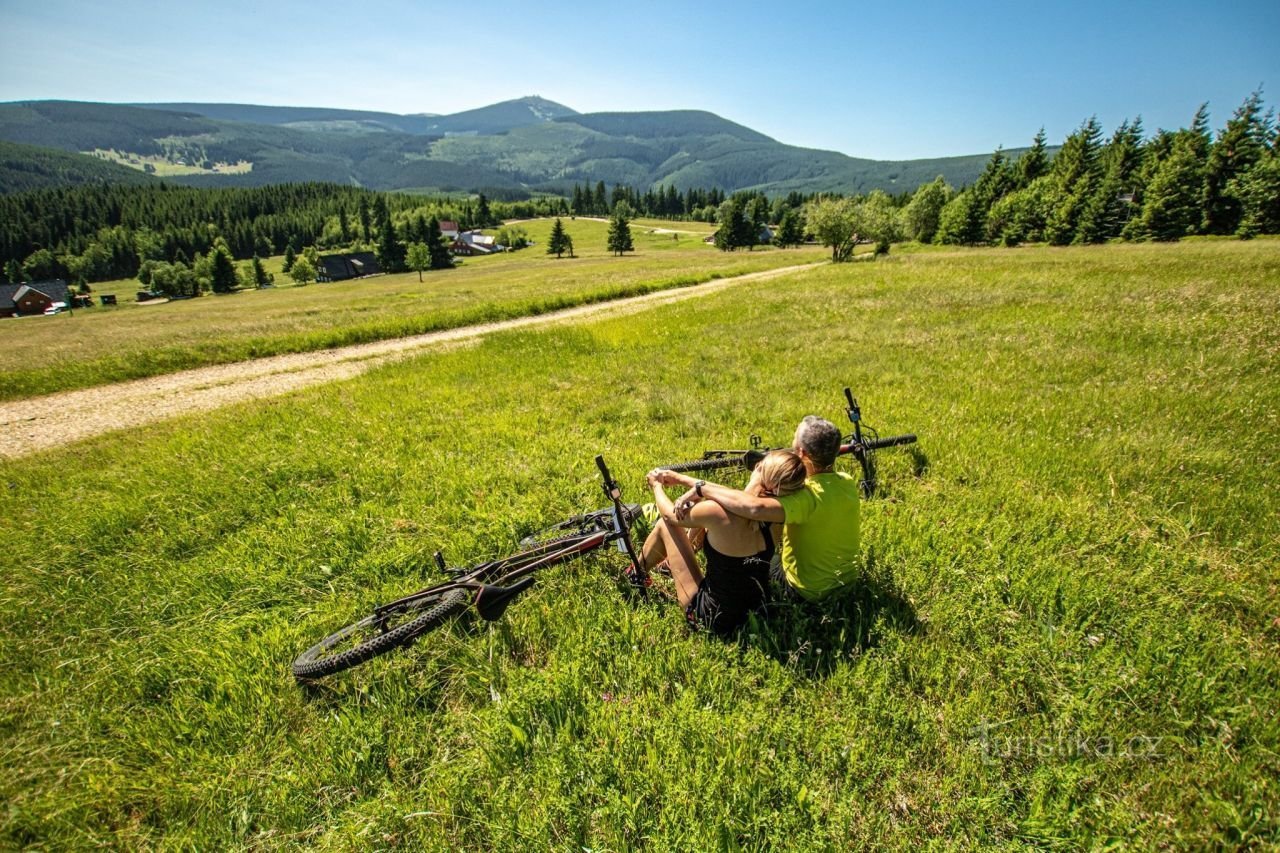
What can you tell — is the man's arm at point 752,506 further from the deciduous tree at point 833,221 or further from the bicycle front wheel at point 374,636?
the deciduous tree at point 833,221

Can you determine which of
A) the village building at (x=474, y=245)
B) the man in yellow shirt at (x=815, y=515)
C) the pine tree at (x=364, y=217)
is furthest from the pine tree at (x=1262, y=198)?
the pine tree at (x=364, y=217)

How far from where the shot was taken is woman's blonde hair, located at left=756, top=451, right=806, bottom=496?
408 cm

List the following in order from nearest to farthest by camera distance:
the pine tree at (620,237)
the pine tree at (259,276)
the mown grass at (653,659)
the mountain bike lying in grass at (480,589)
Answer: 1. the mown grass at (653,659)
2. the mountain bike lying in grass at (480,589)
3. the pine tree at (620,237)
4. the pine tree at (259,276)

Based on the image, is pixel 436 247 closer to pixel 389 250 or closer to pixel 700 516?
pixel 389 250

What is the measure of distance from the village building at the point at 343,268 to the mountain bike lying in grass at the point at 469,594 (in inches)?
4917

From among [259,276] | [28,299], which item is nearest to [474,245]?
[259,276]

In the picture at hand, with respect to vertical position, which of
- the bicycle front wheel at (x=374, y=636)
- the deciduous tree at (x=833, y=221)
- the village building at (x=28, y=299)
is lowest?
the village building at (x=28, y=299)

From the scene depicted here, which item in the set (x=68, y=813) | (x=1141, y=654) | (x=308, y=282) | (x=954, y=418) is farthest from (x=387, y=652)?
(x=308, y=282)

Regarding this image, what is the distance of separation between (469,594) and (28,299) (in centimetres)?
14447

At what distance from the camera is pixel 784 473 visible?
160 inches

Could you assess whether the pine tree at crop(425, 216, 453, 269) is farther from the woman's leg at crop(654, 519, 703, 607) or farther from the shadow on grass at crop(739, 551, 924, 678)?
the shadow on grass at crop(739, 551, 924, 678)

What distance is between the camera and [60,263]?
393 feet

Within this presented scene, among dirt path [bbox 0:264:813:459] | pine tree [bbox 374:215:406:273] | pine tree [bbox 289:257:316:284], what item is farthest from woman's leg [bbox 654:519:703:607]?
pine tree [bbox 289:257:316:284]
